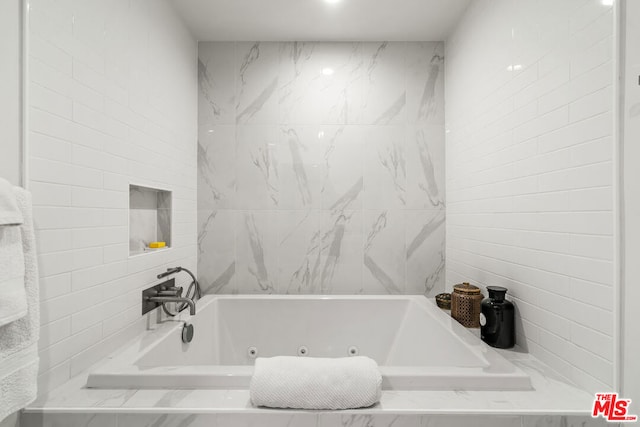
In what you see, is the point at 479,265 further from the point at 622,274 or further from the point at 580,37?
the point at 580,37

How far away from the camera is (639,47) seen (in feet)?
3.06

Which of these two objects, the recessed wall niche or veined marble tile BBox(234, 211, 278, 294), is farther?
veined marble tile BBox(234, 211, 278, 294)

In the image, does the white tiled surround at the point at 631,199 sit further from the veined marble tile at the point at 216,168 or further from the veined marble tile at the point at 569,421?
the veined marble tile at the point at 216,168

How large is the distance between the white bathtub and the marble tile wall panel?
16 cm

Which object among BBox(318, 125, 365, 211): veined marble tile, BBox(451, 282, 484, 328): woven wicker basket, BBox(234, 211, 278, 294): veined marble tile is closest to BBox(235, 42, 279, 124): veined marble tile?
BBox(318, 125, 365, 211): veined marble tile

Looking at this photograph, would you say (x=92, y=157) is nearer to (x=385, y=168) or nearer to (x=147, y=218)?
(x=147, y=218)

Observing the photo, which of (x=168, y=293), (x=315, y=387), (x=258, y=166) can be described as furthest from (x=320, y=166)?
(x=315, y=387)

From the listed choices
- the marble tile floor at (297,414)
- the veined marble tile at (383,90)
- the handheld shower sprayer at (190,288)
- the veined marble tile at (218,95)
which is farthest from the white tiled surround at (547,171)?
the handheld shower sprayer at (190,288)

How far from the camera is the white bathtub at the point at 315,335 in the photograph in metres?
1.46

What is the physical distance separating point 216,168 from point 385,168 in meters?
1.19

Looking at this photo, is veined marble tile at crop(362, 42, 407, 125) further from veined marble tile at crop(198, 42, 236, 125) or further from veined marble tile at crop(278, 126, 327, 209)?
veined marble tile at crop(198, 42, 236, 125)

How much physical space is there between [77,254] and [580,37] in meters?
1.88

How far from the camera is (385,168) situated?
233 centimetres

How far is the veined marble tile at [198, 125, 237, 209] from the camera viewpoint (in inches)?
92.1
